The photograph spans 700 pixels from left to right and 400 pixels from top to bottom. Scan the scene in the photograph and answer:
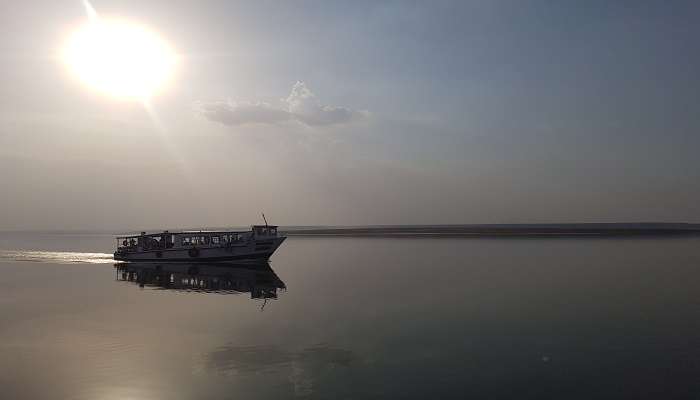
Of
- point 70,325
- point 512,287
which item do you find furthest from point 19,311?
point 512,287

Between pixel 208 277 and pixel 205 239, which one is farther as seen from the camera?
pixel 205 239

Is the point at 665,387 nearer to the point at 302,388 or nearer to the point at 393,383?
the point at 393,383

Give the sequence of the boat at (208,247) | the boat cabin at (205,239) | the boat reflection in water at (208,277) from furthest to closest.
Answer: the boat cabin at (205,239), the boat at (208,247), the boat reflection in water at (208,277)

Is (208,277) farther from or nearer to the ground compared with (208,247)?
nearer to the ground

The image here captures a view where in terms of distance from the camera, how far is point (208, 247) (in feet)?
208

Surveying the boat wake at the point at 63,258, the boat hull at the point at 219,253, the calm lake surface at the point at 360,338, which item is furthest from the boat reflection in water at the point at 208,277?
the boat wake at the point at 63,258

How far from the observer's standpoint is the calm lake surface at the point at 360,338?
1567cm

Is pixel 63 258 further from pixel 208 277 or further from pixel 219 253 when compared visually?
pixel 208 277

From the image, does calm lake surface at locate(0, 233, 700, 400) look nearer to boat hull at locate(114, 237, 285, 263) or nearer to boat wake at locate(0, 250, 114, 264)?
boat hull at locate(114, 237, 285, 263)

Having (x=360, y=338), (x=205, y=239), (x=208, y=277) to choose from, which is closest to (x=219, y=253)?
(x=205, y=239)

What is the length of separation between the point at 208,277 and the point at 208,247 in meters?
13.8

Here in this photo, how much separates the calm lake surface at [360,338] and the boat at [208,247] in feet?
60.4

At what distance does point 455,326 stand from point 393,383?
31.5 feet

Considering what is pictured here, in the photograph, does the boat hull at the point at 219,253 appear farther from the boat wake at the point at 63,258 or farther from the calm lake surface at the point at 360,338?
the calm lake surface at the point at 360,338
